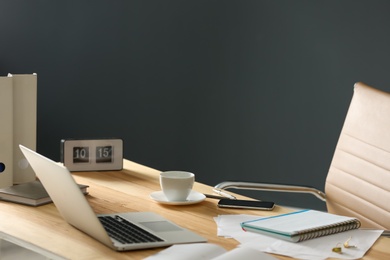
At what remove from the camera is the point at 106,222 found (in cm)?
195

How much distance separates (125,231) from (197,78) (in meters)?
3.12

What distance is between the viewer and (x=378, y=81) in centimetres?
457

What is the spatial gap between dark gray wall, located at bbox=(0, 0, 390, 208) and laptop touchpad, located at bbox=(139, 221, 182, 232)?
2904 mm

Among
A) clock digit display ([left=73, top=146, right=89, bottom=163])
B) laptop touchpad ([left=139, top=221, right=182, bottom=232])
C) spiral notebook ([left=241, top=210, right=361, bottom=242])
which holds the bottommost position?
Answer: laptop touchpad ([left=139, top=221, right=182, bottom=232])

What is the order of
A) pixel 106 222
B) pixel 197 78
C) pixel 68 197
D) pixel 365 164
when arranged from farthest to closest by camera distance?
pixel 197 78 < pixel 365 164 < pixel 106 222 < pixel 68 197

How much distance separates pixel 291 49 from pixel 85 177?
255 cm

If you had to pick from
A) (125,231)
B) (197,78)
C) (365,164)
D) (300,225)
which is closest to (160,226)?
(125,231)

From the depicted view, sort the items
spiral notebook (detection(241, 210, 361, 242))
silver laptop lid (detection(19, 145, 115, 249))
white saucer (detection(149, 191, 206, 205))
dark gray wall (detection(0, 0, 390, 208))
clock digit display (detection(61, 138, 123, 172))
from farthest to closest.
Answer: dark gray wall (detection(0, 0, 390, 208)) < clock digit display (detection(61, 138, 123, 172)) < white saucer (detection(149, 191, 206, 205)) < spiral notebook (detection(241, 210, 361, 242)) < silver laptop lid (detection(19, 145, 115, 249))

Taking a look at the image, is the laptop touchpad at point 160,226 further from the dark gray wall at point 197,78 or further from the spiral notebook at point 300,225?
the dark gray wall at point 197,78

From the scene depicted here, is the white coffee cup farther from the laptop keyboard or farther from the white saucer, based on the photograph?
the laptop keyboard

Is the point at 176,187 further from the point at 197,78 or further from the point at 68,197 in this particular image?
the point at 197,78

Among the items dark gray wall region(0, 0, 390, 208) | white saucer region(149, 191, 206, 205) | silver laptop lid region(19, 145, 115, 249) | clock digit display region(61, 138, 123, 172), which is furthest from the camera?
dark gray wall region(0, 0, 390, 208)

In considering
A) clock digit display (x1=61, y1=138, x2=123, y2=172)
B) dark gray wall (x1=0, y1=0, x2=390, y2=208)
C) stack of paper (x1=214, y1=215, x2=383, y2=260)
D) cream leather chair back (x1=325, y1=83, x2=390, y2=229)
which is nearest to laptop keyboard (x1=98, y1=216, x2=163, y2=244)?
stack of paper (x1=214, y1=215, x2=383, y2=260)

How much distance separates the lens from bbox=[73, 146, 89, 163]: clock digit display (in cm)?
250
